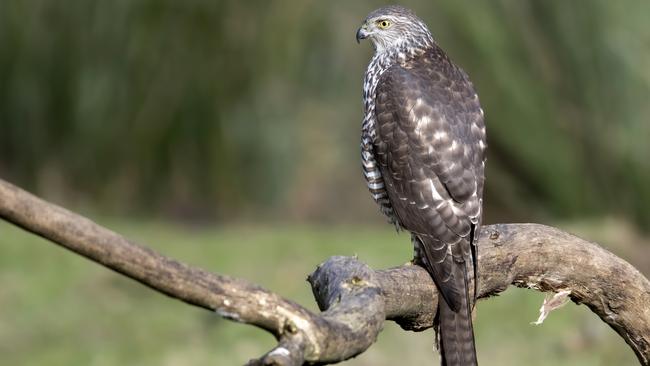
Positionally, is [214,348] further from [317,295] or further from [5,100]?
[5,100]

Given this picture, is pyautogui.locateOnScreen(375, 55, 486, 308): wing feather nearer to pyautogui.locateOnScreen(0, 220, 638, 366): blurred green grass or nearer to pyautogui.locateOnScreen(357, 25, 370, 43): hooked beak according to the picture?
pyautogui.locateOnScreen(357, 25, 370, 43): hooked beak

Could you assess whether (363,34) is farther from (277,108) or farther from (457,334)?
(277,108)

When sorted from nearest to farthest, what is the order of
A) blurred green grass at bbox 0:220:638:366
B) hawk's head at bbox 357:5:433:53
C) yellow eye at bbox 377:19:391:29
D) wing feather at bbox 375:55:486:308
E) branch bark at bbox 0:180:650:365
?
branch bark at bbox 0:180:650:365 < wing feather at bbox 375:55:486:308 < hawk's head at bbox 357:5:433:53 < yellow eye at bbox 377:19:391:29 < blurred green grass at bbox 0:220:638:366

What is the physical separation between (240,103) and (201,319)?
3992 mm

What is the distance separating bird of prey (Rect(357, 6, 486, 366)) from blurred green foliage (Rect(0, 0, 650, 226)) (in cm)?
597

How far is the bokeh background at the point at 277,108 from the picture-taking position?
10.6 m

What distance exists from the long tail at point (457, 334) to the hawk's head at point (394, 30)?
1.58 metres

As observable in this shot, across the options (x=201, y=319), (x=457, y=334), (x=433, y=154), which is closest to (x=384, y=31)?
(x=433, y=154)

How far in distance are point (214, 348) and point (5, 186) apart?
4863 mm

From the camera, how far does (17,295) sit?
26.4 ft

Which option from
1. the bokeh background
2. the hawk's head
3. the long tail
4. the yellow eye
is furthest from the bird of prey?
the bokeh background

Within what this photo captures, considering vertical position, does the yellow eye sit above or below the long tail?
above

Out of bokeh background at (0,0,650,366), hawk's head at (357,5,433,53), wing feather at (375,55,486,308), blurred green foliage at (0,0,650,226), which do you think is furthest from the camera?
blurred green foliage at (0,0,650,226)

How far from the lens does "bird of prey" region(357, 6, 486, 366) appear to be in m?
4.20
